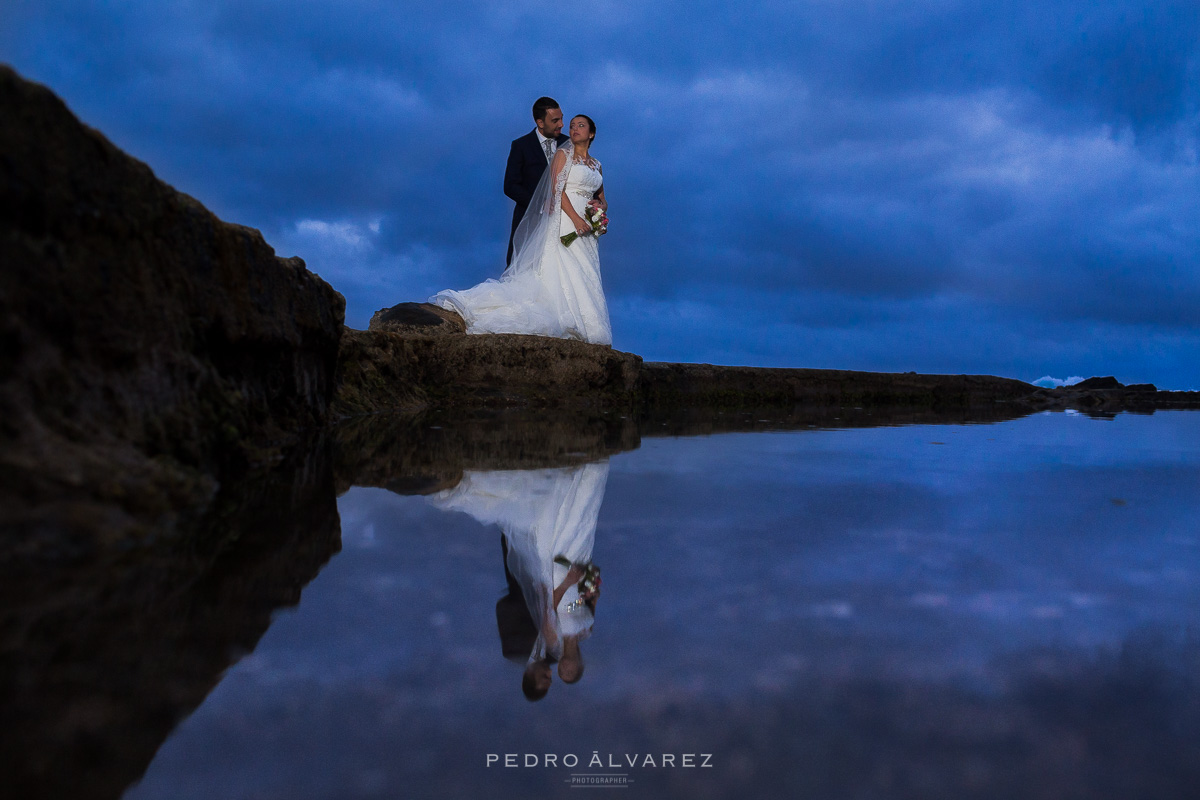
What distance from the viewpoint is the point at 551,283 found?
596 centimetres

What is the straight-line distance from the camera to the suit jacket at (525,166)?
6629mm

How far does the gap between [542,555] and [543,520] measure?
0.22 meters

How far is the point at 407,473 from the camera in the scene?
178 centimetres

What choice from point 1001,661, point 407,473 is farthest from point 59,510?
point 1001,661

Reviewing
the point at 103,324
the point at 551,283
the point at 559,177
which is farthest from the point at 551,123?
the point at 103,324

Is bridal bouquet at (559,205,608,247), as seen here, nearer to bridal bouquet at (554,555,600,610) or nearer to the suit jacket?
the suit jacket

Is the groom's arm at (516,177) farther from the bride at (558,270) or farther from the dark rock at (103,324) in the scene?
the dark rock at (103,324)

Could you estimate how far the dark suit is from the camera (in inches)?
261

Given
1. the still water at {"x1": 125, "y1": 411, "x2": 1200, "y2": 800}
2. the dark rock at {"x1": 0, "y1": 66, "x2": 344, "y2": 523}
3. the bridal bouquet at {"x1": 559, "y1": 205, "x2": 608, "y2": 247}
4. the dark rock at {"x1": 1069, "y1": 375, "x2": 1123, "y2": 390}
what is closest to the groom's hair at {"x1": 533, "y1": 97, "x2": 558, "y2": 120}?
the bridal bouquet at {"x1": 559, "y1": 205, "x2": 608, "y2": 247}

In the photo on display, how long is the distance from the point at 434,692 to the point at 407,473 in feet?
4.06

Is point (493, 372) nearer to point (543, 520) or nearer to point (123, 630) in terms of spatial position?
point (543, 520)

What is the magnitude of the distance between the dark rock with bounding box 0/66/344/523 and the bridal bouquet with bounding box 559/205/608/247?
436 cm

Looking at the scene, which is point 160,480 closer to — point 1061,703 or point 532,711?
point 532,711

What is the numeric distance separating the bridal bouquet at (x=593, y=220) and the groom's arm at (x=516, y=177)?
0.86 metres
